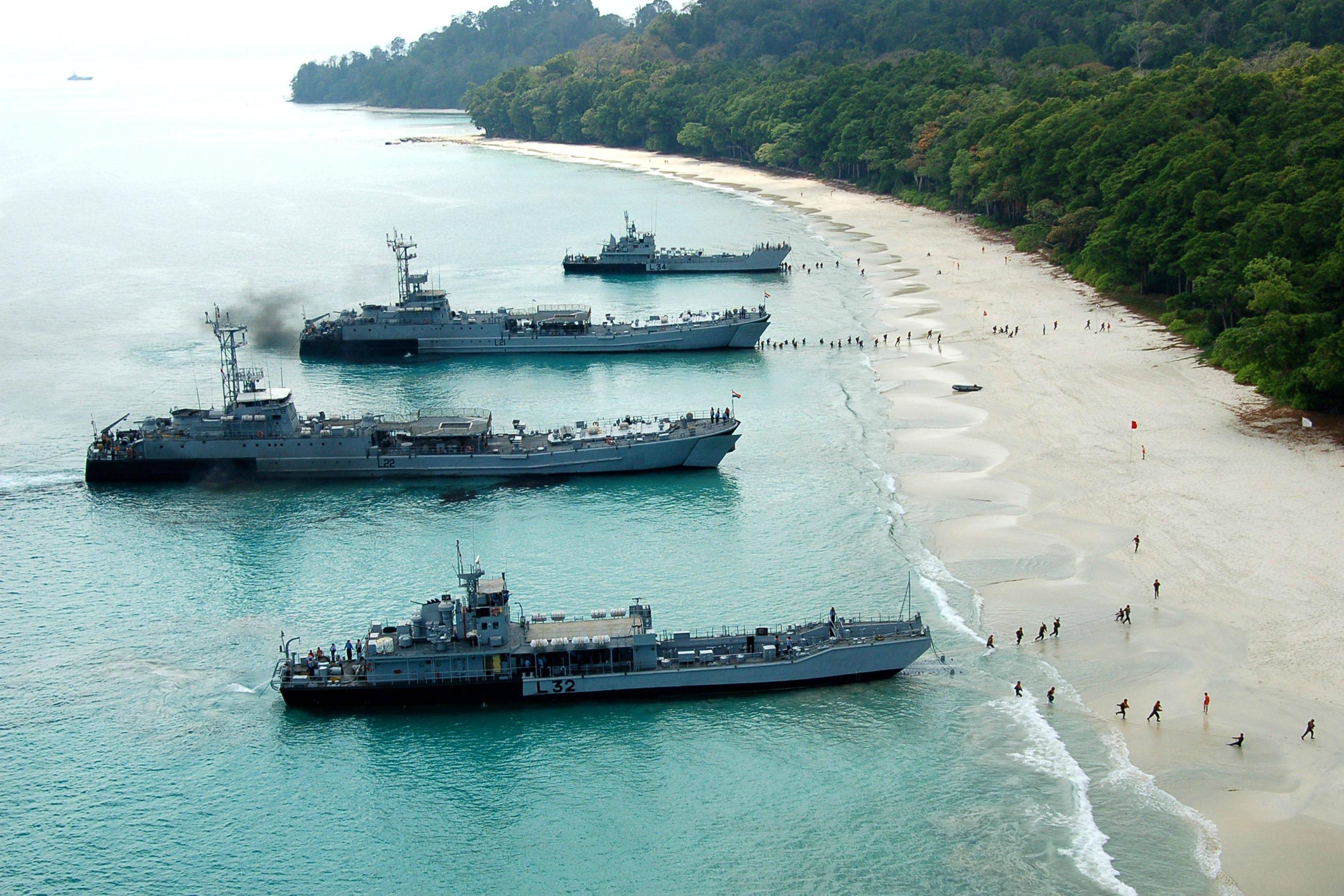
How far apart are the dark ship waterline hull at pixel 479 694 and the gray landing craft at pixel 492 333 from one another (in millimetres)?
81651

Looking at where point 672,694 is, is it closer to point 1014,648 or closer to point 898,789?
point 898,789

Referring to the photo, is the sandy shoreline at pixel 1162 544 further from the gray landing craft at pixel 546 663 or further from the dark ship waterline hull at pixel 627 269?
the dark ship waterline hull at pixel 627 269

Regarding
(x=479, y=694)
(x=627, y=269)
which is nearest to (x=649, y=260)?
(x=627, y=269)

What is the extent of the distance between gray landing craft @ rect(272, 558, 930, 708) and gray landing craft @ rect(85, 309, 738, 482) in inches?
1388

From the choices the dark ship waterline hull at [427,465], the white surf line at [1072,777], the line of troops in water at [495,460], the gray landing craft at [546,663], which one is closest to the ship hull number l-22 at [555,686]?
the gray landing craft at [546,663]

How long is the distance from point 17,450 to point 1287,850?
328 ft

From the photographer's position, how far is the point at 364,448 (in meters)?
106

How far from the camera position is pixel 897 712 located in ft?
219

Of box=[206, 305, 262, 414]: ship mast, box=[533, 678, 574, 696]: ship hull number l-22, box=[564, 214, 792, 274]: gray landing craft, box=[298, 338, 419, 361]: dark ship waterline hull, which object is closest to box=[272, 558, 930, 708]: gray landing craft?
box=[533, 678, 574, 696]: ship hull number l-22

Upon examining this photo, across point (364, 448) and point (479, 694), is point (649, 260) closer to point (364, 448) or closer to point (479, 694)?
point (364, 448)

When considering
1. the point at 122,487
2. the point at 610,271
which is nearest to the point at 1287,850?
the point at 122,487

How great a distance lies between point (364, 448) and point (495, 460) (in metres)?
10.6

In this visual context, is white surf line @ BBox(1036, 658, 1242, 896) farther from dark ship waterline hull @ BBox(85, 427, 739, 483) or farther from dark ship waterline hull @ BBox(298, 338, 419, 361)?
dark ship waterline hull @ BBox(298, 338, 419, 361)

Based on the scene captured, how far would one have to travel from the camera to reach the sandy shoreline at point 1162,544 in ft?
196
